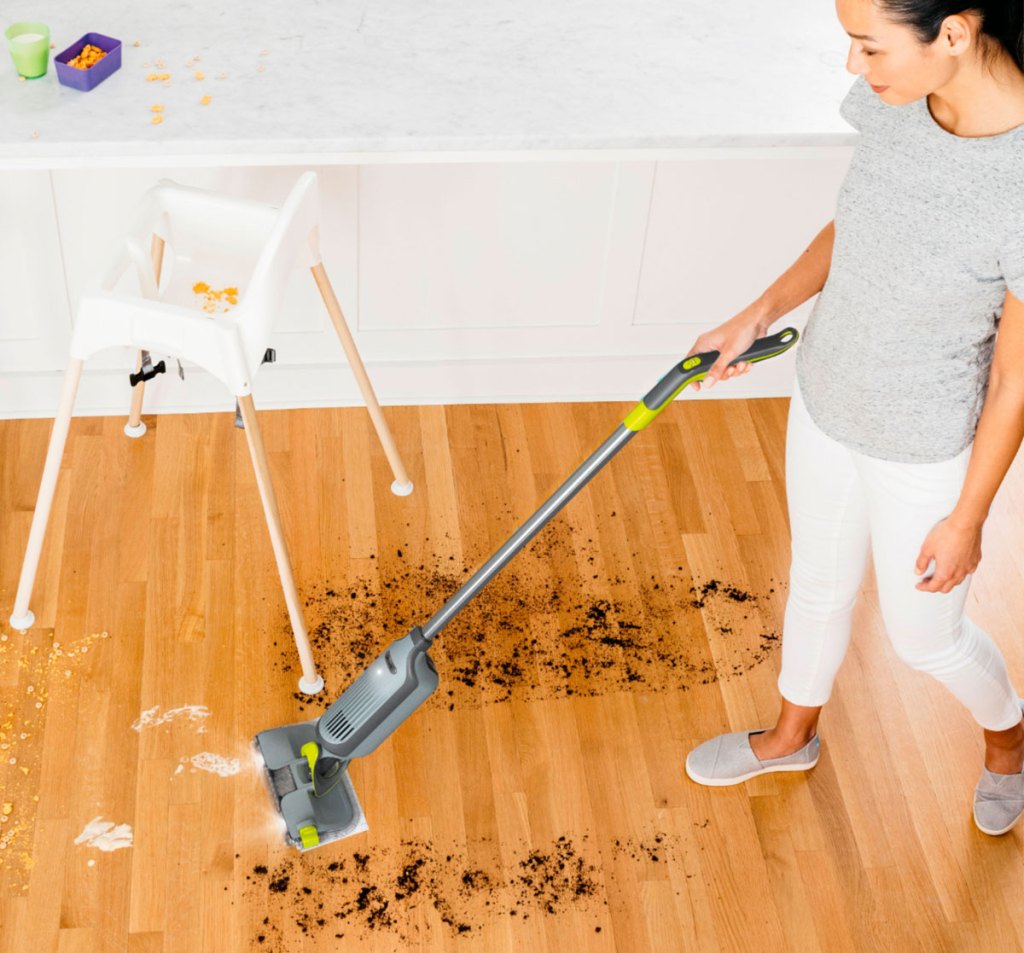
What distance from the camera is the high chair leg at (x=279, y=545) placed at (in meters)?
1.99

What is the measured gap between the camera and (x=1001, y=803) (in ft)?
7.22

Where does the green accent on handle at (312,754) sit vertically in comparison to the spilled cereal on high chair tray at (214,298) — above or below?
below

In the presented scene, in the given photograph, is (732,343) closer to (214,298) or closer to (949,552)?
(949,552)

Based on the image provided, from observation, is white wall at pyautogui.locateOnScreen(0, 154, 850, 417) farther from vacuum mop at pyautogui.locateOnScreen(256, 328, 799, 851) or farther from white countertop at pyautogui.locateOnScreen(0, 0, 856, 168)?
vacuum mop at pyautogui.locateOnScreen(256, 328, 799, 851)

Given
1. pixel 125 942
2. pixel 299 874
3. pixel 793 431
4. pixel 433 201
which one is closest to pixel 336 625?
pixel 299 874

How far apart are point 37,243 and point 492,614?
1.18 meters

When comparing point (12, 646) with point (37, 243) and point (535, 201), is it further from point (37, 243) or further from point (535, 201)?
point (535, 201)

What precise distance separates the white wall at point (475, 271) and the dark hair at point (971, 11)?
127cm

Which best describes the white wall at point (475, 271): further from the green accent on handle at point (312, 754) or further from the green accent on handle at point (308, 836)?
the green accent on handle at point (308, 836)

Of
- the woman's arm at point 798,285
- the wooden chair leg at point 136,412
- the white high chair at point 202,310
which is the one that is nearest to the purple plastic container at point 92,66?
the white high chair at point 202,310

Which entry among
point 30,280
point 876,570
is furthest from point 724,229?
point 30,280

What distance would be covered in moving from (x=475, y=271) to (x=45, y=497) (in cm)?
104

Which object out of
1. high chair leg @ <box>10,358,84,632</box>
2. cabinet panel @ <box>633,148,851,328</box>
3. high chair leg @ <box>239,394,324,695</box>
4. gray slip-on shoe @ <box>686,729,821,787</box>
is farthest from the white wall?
gray slip-on shoe @ <box>686,729,821,787</box>

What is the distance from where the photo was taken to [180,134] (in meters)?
1.92
